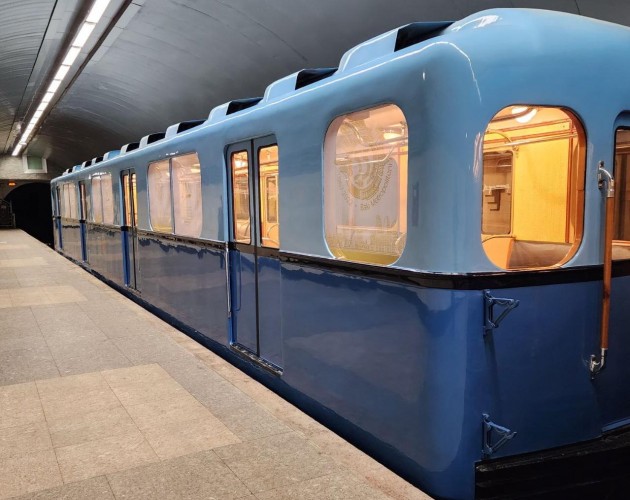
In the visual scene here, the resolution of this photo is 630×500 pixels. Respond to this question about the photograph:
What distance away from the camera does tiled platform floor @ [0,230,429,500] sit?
9.48 ft

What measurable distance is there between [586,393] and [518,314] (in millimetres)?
714

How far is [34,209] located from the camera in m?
46.3

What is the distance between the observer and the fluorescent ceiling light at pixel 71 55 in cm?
1266

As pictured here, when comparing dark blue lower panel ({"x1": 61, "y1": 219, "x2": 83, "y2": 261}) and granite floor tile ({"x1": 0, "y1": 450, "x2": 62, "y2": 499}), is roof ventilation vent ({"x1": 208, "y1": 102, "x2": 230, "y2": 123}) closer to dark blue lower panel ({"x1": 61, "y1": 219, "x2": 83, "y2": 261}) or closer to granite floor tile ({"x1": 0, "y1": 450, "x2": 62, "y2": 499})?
granite floor tile ({"x1": 0, "y1": 450, "x2": 62, "y2": 499})

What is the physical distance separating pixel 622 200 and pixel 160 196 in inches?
223

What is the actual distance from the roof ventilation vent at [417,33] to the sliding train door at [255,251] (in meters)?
1.48

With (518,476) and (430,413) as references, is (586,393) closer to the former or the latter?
(518,476)

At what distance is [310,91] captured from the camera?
3.80 metres

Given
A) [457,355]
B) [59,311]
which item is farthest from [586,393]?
[59,311]

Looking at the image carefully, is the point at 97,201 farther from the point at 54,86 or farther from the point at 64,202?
the point at 54,86

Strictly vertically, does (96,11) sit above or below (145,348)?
above

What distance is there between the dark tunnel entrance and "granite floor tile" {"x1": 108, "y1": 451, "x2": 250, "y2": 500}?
4484 centimetres

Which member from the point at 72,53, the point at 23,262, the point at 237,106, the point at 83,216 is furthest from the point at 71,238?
the point at 237,106

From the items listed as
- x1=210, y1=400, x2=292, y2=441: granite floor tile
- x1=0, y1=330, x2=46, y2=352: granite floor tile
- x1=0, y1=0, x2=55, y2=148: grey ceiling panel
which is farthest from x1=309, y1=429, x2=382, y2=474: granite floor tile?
x1=0, y1=0, x2=55, y2=148: grey ceiling panel
